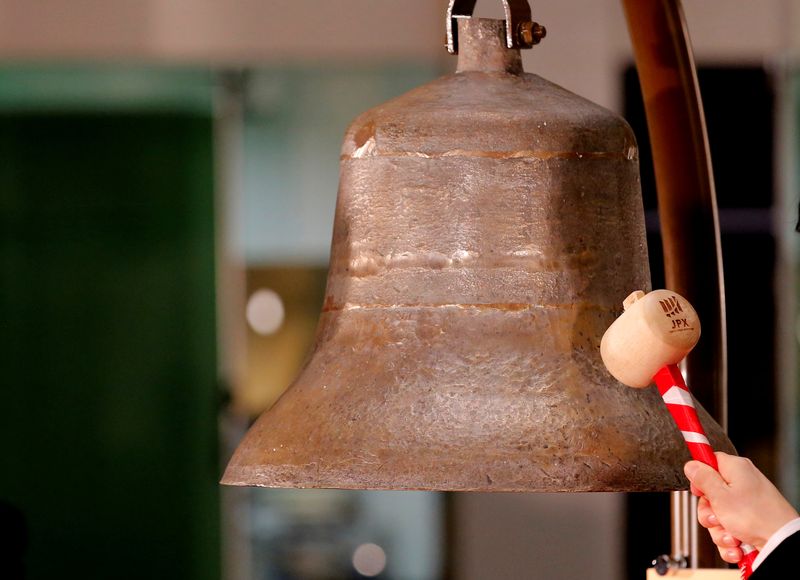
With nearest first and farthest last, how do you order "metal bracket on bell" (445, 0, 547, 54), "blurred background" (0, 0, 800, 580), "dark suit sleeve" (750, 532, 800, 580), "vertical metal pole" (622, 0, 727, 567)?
1. "dark suit sleeve" (750, 532, 800, 580)
2. "metal bracket on bell" (445, 0, 547, 54)
3. "vertical metal pole" (622, 0, 727, 567)
4. "blurred background" (0, 0, 800, 580)

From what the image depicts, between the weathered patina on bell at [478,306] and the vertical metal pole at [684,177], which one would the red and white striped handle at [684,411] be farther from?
the vertical metal pole at [684,177]

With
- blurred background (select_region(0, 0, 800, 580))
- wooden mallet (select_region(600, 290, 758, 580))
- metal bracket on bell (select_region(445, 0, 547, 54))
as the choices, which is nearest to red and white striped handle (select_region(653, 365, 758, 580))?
wooden mallet (select_region(600, 290, 758, 580))

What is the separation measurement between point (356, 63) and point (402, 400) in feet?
11.1

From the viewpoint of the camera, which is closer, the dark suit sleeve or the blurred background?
the dark suit sleeve


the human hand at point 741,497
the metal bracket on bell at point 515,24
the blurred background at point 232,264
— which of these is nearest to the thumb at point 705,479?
the human hand at point 741,497

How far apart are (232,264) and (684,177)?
3.05 meters

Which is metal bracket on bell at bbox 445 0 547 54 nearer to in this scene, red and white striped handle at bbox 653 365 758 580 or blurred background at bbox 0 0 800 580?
red and white striped handle at bbox 653 365 758 580

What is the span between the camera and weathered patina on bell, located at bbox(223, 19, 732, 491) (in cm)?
114

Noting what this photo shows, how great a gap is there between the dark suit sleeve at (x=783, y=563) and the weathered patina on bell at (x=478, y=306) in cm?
10

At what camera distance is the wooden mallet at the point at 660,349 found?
1.10 meters

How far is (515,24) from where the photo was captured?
125 cm

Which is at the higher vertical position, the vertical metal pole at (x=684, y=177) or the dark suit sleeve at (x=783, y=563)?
the vertical metal pole at (x=684, y=177)

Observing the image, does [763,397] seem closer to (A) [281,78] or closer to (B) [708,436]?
(A) [281,78]

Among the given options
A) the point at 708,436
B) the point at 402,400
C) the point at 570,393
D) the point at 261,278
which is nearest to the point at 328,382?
the point at 402,400
